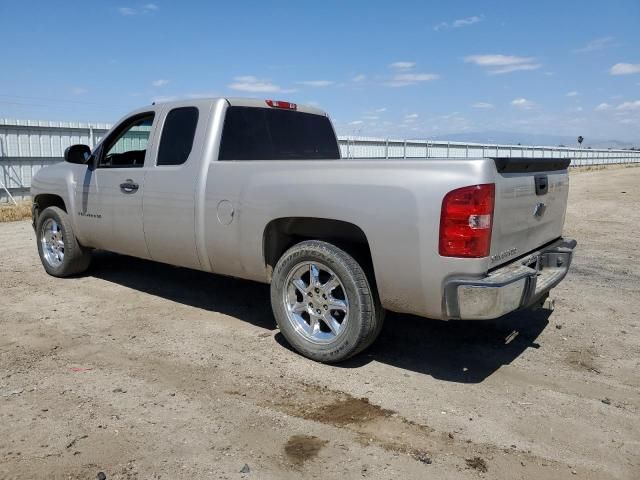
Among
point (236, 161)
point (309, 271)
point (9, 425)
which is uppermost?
point (236, 161)

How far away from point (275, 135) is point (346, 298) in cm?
205

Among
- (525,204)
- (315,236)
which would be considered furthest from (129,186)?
(525,204)

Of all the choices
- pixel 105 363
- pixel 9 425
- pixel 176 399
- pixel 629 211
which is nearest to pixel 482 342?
pixel 176 399

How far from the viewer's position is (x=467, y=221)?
3.36m

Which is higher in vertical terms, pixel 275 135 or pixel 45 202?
pixel 275 135

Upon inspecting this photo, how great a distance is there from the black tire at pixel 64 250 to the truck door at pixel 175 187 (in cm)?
158

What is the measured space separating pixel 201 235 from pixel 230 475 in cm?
241

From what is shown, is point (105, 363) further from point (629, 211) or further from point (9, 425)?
point (629, 211)

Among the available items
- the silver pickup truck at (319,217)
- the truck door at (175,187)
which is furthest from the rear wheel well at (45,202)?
the truck door at (175,187)

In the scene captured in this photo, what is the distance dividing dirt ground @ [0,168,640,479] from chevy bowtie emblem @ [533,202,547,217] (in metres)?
1.15

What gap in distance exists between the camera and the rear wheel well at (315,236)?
398cm

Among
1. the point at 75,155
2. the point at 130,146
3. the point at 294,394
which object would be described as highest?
the point at 130,146

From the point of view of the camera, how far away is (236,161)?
4.60 metres

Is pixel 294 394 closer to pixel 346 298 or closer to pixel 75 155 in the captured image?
pixel 346 298
